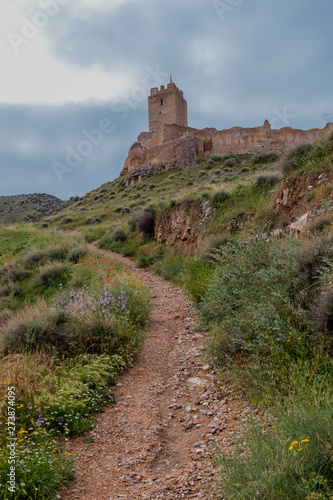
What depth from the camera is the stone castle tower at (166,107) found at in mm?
52019

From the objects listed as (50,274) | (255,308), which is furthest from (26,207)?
(255,308)

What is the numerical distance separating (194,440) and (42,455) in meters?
1.48

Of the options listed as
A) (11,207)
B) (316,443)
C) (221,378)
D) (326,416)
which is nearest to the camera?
(316,443)

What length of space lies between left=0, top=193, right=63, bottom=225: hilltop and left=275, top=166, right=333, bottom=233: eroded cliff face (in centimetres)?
4317

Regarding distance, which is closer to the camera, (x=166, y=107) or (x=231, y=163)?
(x=231, y=163)

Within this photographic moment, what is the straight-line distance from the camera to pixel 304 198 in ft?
23.7

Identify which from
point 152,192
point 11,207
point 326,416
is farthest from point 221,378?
point 11,207

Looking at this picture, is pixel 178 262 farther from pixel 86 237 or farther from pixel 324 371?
pixel 86 237

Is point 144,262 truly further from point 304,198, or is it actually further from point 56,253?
point 304,198

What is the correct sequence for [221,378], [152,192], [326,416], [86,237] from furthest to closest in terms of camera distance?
[152,192]
[86,237]
[221,378]
[326,416]

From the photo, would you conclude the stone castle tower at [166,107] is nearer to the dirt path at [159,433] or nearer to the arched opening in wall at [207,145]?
the arched opening in wall at [207,145]

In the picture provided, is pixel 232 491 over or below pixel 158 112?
below

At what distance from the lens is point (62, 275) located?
38.6ft

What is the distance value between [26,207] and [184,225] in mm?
53335
